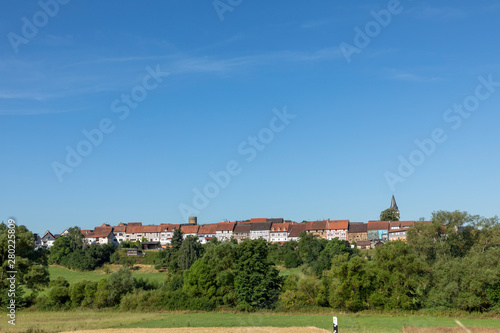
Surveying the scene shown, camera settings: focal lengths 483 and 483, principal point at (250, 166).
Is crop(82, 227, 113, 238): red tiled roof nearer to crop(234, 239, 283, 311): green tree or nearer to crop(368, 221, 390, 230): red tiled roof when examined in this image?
crop(368, 221, 390, 230): red tiled roof

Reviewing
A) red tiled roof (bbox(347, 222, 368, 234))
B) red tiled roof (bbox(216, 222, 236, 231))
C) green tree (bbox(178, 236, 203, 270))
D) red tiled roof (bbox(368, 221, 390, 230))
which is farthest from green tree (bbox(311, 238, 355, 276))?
red tiled roof (bbox(216, 222, 236, 231))

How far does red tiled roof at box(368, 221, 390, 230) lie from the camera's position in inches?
6063

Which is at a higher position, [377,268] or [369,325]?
[377,268]

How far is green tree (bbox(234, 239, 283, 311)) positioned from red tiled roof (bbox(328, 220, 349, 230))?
111098 mm

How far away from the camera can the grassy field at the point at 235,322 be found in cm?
3114

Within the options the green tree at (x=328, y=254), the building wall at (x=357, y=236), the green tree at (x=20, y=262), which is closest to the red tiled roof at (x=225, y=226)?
the building wall at (x=357, y=236)

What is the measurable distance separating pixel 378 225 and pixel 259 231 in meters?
40.5

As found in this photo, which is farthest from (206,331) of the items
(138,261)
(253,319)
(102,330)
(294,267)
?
(138,261)

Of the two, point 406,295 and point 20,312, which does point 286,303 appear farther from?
point 20,312

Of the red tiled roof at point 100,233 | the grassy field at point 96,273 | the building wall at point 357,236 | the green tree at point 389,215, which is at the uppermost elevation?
the green tree at point 389,215

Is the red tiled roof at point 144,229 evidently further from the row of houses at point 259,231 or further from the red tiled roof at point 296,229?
the red tiled roof at point 296,229

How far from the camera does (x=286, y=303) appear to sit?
44.2m

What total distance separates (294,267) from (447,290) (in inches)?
2485

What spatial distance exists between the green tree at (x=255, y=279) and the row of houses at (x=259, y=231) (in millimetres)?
94535
